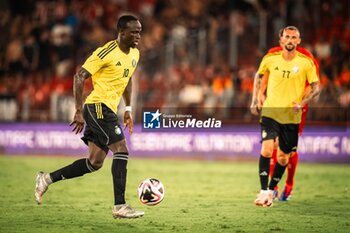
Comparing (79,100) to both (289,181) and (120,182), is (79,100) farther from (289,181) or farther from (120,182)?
(289,181)

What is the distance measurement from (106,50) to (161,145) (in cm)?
1145

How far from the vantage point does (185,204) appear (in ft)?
36.1

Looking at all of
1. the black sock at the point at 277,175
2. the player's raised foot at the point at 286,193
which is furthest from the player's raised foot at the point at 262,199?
the player's raised foot at the point at 286,193

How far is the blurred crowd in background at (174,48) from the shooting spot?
20438 mm

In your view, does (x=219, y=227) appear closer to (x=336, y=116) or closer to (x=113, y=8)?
(x=336, y=116)

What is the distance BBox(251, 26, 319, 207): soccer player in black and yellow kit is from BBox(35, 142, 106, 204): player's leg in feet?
8.44

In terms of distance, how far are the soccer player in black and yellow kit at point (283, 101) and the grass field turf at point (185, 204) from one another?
61cm

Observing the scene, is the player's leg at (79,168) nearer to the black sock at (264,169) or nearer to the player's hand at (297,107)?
the black sock at (264,169)

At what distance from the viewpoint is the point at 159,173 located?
647 inches

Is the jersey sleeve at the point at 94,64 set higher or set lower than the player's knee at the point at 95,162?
higher

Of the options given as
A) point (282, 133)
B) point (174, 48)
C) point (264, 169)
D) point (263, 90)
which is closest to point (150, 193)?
point (264, 169)

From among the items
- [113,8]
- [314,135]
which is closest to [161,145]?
[314,135]

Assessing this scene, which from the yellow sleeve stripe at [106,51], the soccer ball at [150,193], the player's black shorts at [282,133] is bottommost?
the soccer ball at [150,193]

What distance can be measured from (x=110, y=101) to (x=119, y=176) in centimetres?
94
